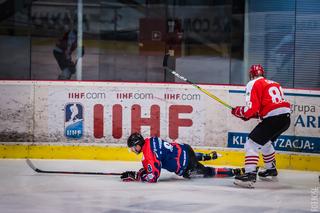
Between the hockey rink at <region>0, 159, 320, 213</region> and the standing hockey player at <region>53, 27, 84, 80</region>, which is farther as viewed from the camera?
the standing hockey player at <region>53, 27, 84, 80</region>

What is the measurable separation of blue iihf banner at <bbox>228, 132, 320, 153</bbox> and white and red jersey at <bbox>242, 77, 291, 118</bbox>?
2.95 ft

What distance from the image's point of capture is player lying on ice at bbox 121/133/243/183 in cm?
675

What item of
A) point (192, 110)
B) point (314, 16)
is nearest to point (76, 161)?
point (192, 110)

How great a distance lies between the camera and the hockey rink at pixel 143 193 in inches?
233

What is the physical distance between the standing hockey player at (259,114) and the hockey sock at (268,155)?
0.21 metres

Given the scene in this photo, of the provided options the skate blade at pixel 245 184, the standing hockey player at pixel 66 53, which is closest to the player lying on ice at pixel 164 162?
the skate blade at pixel 245 184

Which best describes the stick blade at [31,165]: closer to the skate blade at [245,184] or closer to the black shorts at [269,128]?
the skate blade at [245,184]

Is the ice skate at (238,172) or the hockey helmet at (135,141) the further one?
the ice skate at (238,172)

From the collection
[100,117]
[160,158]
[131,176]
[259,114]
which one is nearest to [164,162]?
[160,158]

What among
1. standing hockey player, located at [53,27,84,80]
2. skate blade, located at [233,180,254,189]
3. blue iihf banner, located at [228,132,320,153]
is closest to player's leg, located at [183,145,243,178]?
skate blade, located at [233,180,254,189]

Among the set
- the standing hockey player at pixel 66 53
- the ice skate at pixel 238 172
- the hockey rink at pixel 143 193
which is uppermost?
the standing hockey player at pixel 66 53

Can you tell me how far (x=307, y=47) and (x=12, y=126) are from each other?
3615mm

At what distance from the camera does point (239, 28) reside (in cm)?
1021

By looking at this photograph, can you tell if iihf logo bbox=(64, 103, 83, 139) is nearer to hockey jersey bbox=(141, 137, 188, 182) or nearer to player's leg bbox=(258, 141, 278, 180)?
hockey jersey bbox=(141, 137, 188, 182)
